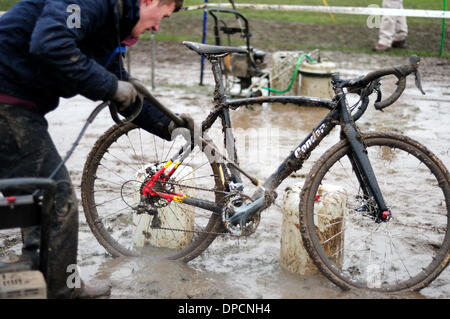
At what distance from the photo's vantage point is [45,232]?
113 inches

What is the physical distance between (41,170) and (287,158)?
1.62 meters

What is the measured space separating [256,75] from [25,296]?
6429 millimetres

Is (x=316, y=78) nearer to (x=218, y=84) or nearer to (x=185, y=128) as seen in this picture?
(x=218, y=84)

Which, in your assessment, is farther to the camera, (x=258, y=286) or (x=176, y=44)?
(x=176, y=44)

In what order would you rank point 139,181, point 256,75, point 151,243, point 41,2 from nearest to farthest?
1. point 41,2
2. point 139,181
3. point 151,243
4. point 256,75

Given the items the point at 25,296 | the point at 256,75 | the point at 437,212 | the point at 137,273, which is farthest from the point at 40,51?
the point at 256,75

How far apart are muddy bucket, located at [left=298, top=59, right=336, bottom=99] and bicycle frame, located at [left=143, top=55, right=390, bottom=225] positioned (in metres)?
4.68

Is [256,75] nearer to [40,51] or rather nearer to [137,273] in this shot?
[137,273]

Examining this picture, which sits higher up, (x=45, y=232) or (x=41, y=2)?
(x=41, y=2)

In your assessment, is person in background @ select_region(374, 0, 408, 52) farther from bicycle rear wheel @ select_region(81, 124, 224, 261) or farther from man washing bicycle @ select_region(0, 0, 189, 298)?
man washing bicycle @ select_region(0, 0, 189, 298)

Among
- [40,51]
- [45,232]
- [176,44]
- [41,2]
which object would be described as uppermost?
[41,2]

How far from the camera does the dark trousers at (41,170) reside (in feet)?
9.96
